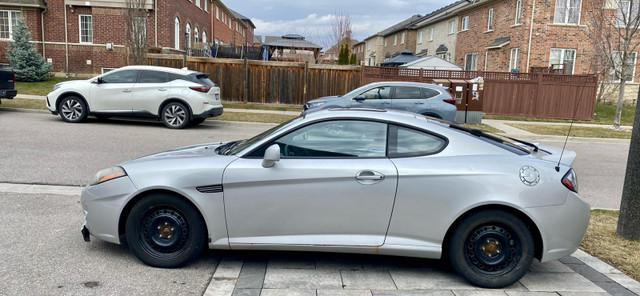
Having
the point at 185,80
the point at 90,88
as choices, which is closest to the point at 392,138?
the point at 185,80

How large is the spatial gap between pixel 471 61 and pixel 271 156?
3061 centimetres

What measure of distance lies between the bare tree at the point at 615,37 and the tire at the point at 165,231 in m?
17.4

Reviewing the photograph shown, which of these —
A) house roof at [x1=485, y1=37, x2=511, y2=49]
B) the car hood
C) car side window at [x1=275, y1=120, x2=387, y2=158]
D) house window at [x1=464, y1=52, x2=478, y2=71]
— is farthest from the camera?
house window at [x1=464, y1=52, x2=478, y2=71]

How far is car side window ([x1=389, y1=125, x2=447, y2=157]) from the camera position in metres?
3.88

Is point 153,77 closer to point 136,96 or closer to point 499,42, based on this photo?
point 136,96

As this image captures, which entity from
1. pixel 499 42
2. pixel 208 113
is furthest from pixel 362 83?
pixel 499 42

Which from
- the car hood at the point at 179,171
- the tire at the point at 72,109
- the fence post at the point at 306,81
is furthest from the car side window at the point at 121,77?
the car hood at the point at 179,171

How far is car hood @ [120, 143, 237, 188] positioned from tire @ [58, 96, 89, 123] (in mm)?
9900

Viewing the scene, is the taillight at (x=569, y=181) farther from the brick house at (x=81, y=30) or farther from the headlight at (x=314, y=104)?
the brick house at (x=81, y=30)

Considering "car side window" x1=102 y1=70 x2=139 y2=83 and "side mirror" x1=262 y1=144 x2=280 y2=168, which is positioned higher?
"car side window" x1=102 y1=70 x2=139 y2=83

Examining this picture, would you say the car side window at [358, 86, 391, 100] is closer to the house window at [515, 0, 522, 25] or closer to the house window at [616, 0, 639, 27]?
the house window at [616, 0, 639, 27]

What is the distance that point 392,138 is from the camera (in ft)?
12.9

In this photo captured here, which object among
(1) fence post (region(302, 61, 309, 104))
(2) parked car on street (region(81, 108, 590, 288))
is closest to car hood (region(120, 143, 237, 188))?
(2) parked car on street (region(81, 108, 590, 288))

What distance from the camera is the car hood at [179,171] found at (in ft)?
12.5
